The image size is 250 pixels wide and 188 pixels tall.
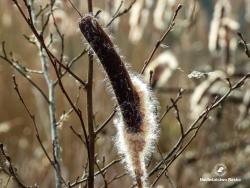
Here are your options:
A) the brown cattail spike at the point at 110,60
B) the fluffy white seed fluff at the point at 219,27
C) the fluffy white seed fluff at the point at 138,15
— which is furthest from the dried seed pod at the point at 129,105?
the fluffy white seed fluff at the point at 138,15

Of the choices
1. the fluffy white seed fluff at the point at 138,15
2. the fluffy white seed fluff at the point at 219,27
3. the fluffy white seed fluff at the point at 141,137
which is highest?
the fluffy white seed fluff at the point at 138,15

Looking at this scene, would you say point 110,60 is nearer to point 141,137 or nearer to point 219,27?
point 141,137

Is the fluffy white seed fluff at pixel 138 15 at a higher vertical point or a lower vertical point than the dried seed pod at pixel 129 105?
higher

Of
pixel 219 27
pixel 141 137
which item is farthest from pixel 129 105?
pixel 219 27

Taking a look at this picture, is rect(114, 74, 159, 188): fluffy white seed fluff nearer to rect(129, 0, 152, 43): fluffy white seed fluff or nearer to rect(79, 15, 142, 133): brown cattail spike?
rect(79, 15, 142, 133): brown cattail spike

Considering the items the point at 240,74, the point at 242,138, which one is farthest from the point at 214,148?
the point at 240,74

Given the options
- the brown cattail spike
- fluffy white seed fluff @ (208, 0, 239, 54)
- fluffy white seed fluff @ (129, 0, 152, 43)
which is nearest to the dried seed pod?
the brown cattail spike

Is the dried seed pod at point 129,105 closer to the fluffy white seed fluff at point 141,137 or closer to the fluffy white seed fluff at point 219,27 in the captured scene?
the fluffy white seed fluff at point 141,137
